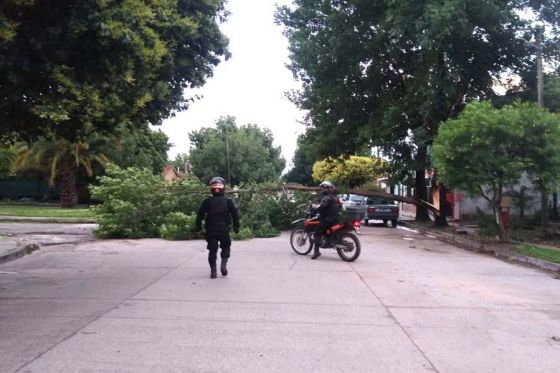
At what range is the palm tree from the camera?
146ft

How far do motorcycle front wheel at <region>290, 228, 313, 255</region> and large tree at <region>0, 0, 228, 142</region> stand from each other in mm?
6583

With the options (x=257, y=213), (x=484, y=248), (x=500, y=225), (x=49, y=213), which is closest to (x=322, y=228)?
(x=484, y=248)

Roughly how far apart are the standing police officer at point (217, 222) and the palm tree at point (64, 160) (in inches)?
1351

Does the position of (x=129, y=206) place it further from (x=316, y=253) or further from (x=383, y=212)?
(x=383, y=212)

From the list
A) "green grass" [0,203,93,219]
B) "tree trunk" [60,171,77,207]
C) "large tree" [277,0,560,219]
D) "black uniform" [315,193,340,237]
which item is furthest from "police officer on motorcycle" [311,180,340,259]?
"tree trunk" [60,171,77,207]

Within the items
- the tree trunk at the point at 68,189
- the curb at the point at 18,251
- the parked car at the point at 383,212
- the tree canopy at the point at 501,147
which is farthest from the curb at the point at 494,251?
the tree trunk at the point at 68,189

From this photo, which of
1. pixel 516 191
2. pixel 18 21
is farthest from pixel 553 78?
pixel 18 21

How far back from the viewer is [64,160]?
149 ft

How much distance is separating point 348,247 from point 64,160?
3612cm

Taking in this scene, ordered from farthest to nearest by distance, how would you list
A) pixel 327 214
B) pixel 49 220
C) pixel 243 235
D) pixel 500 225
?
1. pixel 49 220
2. pixel 243 235
3. pixel 500 225
4. pixel 327 214

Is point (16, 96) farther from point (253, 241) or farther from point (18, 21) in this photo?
point (253, 241)

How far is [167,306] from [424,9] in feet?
55.0

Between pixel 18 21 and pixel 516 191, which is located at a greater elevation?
pixel 18 21

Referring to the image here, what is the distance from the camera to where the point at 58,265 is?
13.3 m
